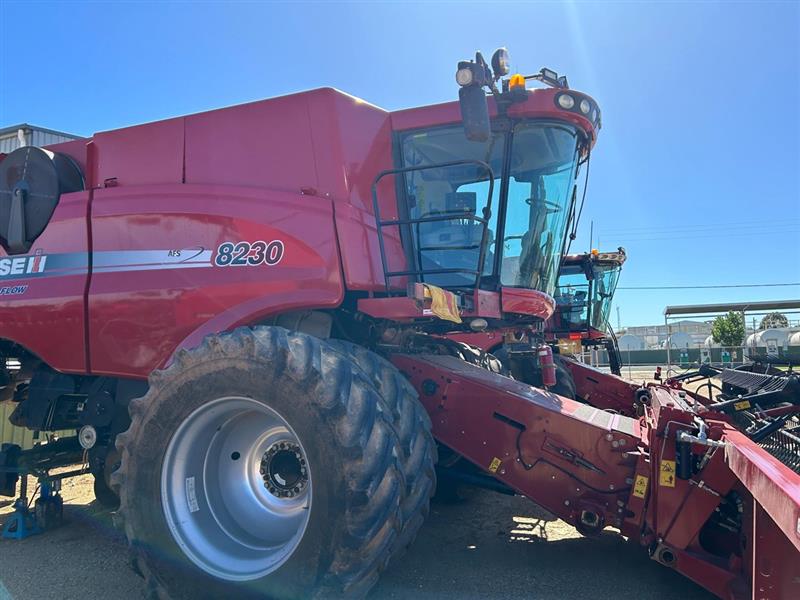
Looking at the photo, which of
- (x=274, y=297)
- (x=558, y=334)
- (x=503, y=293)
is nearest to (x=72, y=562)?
(x=274, y=297)

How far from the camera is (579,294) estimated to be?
12750 millimetres

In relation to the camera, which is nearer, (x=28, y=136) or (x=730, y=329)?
(x=28, y=136)

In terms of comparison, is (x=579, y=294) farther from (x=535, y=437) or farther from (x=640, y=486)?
(x=640, y=486)

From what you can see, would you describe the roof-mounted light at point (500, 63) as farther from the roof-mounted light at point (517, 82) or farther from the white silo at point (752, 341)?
the white silo at point (752, 341)

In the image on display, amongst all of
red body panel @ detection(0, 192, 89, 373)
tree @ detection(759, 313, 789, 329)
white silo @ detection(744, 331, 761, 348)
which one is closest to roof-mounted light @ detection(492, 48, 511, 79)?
red body panel @ detection(0, 192, 89, 373)

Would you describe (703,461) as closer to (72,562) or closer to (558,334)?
(72,562)

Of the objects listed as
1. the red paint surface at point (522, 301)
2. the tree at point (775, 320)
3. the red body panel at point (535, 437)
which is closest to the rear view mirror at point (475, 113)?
the red paint surface at point (522, 301)

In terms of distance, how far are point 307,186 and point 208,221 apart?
658 millimetres

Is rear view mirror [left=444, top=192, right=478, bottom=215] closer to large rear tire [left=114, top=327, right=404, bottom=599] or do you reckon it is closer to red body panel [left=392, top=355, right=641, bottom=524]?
red body panel [left=392, top=355, right=641, bottom=524]

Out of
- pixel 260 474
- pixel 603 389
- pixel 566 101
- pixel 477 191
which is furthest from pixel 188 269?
pixel 603 389

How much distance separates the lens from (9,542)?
4.71m

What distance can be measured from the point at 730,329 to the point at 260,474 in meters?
45.3

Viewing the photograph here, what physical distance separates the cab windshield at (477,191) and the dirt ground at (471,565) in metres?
1.79

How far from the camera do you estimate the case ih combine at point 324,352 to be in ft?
9.18
